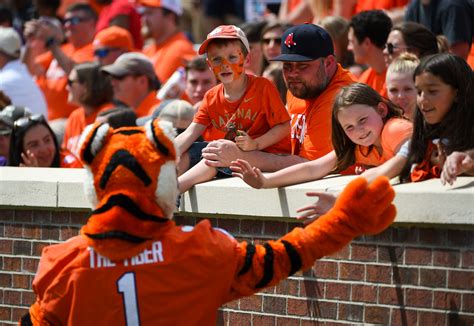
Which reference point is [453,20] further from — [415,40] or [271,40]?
[271,40]

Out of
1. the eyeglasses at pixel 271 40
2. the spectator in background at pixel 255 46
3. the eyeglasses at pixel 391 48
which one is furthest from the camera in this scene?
the spectator in background at pixel 255 46

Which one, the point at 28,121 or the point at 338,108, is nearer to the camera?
the point at 338,108

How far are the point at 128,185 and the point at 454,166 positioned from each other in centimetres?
A: 167

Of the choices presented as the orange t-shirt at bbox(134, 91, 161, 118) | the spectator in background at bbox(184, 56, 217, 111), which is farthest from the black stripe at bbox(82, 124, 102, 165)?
the orange t-shirt at bbox(134, 91, 161, 118)

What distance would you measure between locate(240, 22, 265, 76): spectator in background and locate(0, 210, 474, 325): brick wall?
3427 millimetres

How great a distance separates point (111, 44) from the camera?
33.8 ft

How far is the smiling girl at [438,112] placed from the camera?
523cm

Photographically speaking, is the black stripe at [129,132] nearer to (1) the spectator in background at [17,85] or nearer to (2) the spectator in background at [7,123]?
(2) the spectator in background at [7,123]

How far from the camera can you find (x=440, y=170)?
532 cm

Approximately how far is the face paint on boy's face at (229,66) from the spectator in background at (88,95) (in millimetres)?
3312

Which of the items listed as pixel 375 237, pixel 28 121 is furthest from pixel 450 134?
pixel 28 121

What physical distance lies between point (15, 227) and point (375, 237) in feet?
8.30

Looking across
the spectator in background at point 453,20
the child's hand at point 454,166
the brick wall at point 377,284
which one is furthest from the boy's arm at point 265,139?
the spectator in background at point 453,20

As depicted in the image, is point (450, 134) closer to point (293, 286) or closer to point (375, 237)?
point (375, 237)
